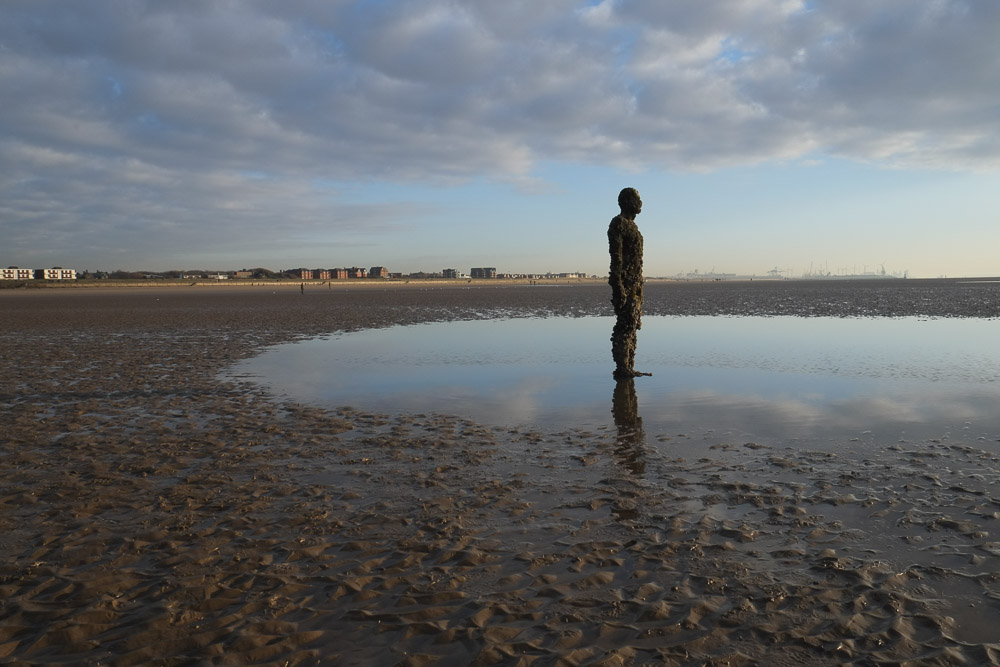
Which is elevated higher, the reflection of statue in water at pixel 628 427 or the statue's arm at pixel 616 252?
the statue's arm at pixel 616 252

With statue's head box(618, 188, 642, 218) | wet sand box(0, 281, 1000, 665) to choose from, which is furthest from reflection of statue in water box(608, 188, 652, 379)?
wet sand box(0, 281, 1000, 665)

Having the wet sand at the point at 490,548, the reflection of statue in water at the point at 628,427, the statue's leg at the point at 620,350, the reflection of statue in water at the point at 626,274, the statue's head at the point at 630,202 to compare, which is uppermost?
the statue's head at the point at 630,202

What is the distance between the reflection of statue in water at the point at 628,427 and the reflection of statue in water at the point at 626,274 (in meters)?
0.85

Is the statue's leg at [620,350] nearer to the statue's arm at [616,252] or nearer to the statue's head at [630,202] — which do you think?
the statue's arm at [616,252]

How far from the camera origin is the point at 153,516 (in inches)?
280

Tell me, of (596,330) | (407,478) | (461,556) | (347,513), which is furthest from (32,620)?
(596,330)

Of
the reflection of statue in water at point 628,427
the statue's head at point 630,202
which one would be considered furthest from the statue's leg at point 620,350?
the statue's head at point 630,202

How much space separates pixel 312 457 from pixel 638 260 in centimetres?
1029

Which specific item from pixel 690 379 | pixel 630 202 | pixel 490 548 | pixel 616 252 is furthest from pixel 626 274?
pixel 490 548

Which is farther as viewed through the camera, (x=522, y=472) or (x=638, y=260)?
(x=638, y=260)

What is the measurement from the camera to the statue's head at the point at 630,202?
1582 centimetres

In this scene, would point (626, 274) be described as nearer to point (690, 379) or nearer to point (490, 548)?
point (690, 379)

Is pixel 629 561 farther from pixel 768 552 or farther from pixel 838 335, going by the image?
pixel 838 335

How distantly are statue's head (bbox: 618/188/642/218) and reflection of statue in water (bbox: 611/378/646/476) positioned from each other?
14.5 feet
